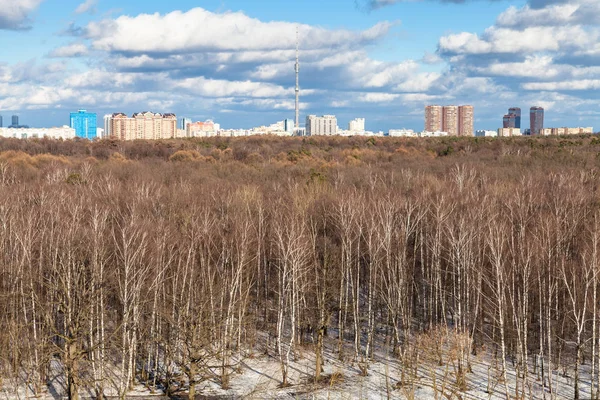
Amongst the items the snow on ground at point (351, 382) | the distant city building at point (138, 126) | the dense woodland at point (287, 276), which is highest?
the distant city building at point (138, 126)

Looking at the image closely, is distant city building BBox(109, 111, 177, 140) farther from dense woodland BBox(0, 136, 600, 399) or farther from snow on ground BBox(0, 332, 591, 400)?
snow on ground BBox(0, 332, 591, 400)

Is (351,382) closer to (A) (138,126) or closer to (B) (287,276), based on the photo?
(B) (287,276)

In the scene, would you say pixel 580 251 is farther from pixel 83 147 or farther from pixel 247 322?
pixel 83 147

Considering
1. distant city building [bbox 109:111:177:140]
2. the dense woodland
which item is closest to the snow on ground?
the dense woodland

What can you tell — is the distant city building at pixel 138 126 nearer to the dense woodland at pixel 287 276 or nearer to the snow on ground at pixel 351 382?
the dense woodland at pixel 287 276

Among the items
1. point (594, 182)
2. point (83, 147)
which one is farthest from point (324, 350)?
point (83, 147)

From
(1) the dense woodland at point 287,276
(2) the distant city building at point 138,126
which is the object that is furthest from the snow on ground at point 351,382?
(2) the distant city building at point 138,126

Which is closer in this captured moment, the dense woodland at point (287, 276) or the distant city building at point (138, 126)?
the dense woodland at point (287, 276)

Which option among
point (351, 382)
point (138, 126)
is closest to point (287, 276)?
point (351, 382)

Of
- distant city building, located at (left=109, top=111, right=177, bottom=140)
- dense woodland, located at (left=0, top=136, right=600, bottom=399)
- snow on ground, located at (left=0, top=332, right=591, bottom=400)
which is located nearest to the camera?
dense woodland, located at (left=0, top=136, right=600, bottom=399)
